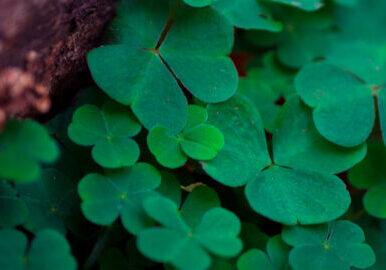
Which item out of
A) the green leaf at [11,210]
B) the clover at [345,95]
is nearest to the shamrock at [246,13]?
the clover at [345,95]

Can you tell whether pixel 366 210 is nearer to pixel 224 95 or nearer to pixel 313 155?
pixel 313 155

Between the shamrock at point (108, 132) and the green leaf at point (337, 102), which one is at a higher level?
the shamrock at point (108, 132)

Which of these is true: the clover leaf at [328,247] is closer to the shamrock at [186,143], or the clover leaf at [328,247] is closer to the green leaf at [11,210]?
the shamrock at [186,143]

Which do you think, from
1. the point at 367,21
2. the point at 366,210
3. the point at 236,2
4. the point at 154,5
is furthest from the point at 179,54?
the point at 367,21

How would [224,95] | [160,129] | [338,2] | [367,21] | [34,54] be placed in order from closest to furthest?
[34,54], [160,129], [224,95], [338,2], [367,21]

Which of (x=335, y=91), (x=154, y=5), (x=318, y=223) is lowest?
(x=318, y=223)

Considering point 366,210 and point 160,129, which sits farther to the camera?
point 366,210
